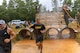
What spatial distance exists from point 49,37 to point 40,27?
1213 cm

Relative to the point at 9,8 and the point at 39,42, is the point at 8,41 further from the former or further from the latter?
the point at 9,8

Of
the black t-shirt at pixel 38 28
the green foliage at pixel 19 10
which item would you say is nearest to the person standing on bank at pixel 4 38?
the black t-shirt at pixel 38 28

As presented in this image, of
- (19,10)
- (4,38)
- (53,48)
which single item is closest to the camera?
(4,38)

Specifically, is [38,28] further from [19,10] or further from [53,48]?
[19,10]

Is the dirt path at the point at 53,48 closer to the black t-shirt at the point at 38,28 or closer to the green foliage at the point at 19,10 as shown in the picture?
the black t-shirt at the point at 38,28

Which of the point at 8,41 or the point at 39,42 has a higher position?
the point at 8,41

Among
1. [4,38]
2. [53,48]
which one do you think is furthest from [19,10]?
[4,38]

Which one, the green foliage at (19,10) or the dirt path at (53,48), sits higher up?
the dirt path at (53,48)

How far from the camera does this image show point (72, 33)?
1007 inches

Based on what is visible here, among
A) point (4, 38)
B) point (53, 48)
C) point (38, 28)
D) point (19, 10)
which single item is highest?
point (4, 38)

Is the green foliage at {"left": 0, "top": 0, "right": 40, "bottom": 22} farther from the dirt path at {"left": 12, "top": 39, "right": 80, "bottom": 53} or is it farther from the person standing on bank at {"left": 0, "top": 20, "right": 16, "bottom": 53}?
the person standing on bank at {"left": 0, "top": 20, "right": 16, "bottom": 53}

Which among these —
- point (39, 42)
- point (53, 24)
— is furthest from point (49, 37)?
point (39, 42)

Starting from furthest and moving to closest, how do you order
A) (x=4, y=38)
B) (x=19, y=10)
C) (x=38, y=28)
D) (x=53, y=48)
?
(x=19, y=10) < (x=53, y=48) < (x=38, y=28) < (x=4, y=38)

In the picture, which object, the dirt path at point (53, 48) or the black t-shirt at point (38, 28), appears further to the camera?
the dirt path at point (53, 48)
